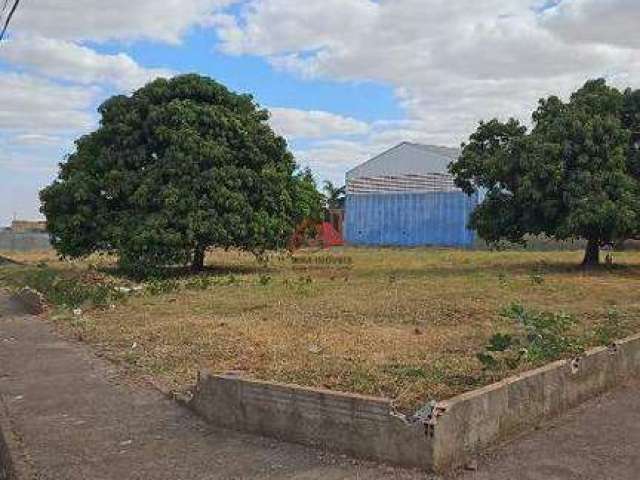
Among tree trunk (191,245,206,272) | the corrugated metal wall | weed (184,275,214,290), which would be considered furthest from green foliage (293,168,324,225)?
the corrugated metal wall

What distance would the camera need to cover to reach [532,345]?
7.21 metres

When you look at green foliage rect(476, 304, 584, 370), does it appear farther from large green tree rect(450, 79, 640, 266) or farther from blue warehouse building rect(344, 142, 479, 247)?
blue warehouse building rect(344, 142, 479, 247)

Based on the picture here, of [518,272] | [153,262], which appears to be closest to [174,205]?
[153,262]

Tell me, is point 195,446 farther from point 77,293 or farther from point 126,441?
point 77,293

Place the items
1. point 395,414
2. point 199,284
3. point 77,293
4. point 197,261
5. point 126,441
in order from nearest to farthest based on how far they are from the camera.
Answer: point 395,414
point 126,441
point 77,293
point 199,284
point 197,261

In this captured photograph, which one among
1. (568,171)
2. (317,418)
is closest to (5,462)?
(317,418)

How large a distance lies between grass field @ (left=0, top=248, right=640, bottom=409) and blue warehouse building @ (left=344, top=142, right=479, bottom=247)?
1132 inches

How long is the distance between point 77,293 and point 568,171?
38.1ft

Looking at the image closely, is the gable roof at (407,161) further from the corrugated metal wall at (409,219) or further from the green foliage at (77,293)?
the green foliage at (77,293)

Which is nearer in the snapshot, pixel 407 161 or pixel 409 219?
pixel 409 219

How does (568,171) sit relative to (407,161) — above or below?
below

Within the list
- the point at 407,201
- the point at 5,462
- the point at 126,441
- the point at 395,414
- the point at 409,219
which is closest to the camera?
the point at 395,414

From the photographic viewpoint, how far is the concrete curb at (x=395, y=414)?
491cm

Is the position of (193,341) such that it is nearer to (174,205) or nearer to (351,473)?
(351,473)
